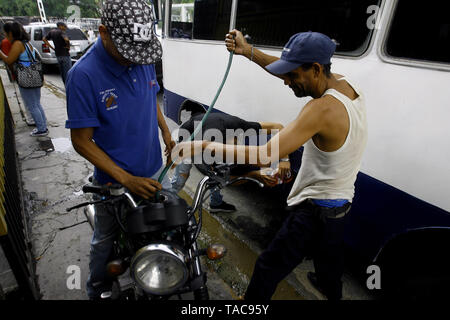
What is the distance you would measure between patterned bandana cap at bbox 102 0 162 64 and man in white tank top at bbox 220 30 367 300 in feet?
2.01

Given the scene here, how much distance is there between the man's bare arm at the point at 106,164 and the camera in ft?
4.62

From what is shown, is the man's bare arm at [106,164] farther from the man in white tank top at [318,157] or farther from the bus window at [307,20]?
the bus window at [307,20]

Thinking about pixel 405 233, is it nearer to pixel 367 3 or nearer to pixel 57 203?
pixel 367 3

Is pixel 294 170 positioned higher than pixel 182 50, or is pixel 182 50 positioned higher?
pixel 182 50

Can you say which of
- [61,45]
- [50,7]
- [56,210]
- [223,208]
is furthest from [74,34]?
[50,7]

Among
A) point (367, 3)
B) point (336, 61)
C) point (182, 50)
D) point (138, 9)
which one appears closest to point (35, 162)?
point (182, 50)

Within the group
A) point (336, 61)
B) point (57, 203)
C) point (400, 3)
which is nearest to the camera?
point (400, 3)

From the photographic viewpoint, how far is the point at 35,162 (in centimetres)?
411

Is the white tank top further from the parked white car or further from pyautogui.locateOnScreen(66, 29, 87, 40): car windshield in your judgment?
pyautogui.locateOnScreen(66, 29, 87, 40): car windshield

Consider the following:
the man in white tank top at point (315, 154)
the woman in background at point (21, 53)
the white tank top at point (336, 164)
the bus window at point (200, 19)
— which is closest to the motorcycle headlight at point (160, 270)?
the man in white tank top at point (315, 154)

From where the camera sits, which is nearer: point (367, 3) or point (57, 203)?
point (367, 3)

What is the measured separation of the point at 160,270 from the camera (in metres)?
1.22

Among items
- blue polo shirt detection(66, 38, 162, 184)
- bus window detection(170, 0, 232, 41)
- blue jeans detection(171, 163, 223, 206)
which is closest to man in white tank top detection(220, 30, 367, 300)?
blue polo shirt detection(66, 38, 162, 184)

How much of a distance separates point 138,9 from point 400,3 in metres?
1.55
